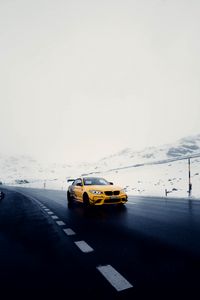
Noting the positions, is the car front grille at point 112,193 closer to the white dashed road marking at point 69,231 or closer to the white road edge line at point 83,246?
the white dashed road marking at point 69,231

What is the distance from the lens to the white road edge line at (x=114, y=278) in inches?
149

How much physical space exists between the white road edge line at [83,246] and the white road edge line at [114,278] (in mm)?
1229

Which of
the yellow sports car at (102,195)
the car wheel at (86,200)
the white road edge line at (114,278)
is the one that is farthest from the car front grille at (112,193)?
the white road edge line at (114,278)

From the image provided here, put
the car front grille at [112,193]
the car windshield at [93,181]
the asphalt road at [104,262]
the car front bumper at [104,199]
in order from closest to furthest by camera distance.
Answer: the asphalt road at [104,262] < the car front bumper at [104,199] < the car front grille at [112,193] < the car windshield at [93,181]

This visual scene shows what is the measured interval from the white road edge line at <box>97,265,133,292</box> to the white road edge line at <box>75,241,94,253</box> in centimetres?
123

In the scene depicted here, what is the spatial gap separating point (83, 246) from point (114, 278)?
2.22 metres

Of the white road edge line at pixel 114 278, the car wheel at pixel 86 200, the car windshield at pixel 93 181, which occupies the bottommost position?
the white road edge line at pixel 114 278

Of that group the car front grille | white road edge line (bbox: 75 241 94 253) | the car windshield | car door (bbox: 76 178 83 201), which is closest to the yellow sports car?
the car front grille

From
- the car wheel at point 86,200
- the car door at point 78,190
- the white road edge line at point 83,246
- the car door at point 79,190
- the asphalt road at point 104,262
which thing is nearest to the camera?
the asphalt road at point 104,262

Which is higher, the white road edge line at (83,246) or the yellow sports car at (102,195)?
the yellow sports car at (102,195)

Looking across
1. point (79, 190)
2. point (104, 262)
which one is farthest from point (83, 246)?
point (79, 190)

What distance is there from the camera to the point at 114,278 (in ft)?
13.4

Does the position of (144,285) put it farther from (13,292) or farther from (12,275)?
(12,275)

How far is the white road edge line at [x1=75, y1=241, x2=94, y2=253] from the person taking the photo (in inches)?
232
